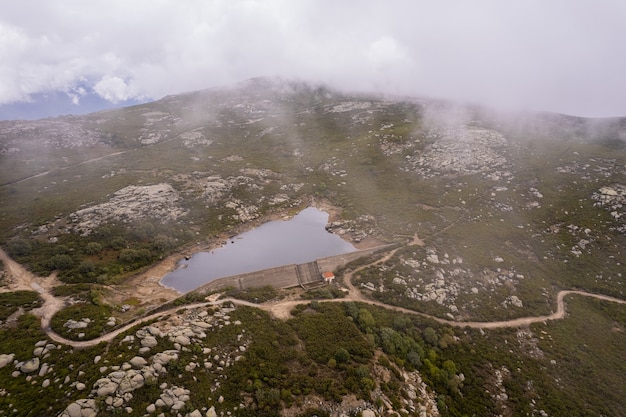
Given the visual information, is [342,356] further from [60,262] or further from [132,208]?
[132,208]

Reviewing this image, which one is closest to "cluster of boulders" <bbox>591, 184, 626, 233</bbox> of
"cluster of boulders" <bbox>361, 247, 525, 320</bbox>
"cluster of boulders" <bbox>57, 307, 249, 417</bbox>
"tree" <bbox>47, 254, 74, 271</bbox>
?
"cluster of boulders" <bbox>361, 247, 525, 320</bbox>

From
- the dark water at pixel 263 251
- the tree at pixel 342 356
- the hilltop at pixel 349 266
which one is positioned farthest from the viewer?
the dark water at pixel 263 251

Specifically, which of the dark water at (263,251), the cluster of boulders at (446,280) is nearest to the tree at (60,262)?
the dark water at (263,251)

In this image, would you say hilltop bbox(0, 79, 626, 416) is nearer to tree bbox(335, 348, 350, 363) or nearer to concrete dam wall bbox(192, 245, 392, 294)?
tree bbox(335, 348, 350, 363)

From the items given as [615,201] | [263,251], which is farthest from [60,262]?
[615,201]

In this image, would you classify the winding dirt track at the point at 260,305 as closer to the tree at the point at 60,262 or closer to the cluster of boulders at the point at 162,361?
the tree at the point at 60,262
